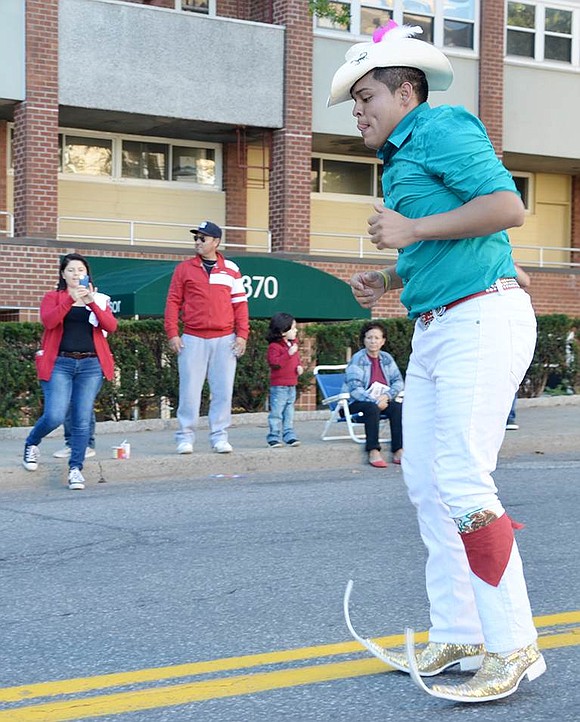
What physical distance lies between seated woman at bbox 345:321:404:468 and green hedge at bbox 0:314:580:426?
353 centimetres

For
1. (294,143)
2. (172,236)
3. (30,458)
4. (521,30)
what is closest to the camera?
(30,458)

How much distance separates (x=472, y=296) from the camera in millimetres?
3885

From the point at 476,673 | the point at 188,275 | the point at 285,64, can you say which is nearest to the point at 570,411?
the point at 188,275

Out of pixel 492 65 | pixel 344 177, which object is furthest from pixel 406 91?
pixel 344 177

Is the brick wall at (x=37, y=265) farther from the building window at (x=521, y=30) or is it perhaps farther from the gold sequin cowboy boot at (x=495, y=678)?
the gold sequin cowboy boot at (x=495, y=678)

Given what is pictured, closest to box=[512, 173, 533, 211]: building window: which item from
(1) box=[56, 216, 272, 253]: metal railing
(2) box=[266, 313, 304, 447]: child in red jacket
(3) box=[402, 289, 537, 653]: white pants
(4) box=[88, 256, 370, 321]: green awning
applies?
(1) box=[56, 216, 272, 253]: metal railing

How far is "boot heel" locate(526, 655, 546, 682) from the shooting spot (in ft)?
12.5

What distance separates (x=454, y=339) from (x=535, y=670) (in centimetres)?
106

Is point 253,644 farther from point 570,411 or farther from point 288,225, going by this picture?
point 288,225

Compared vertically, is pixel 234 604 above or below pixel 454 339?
below

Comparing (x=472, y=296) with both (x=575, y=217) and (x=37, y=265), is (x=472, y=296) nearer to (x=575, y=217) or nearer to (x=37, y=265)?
(x=37, y=265)

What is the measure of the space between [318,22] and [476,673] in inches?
823

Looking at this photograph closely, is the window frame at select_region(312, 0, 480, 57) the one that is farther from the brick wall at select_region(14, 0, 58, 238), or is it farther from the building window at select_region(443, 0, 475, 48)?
the brick wall at select_region(14, 0, 58, 238)

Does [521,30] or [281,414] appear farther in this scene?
[521,30]
